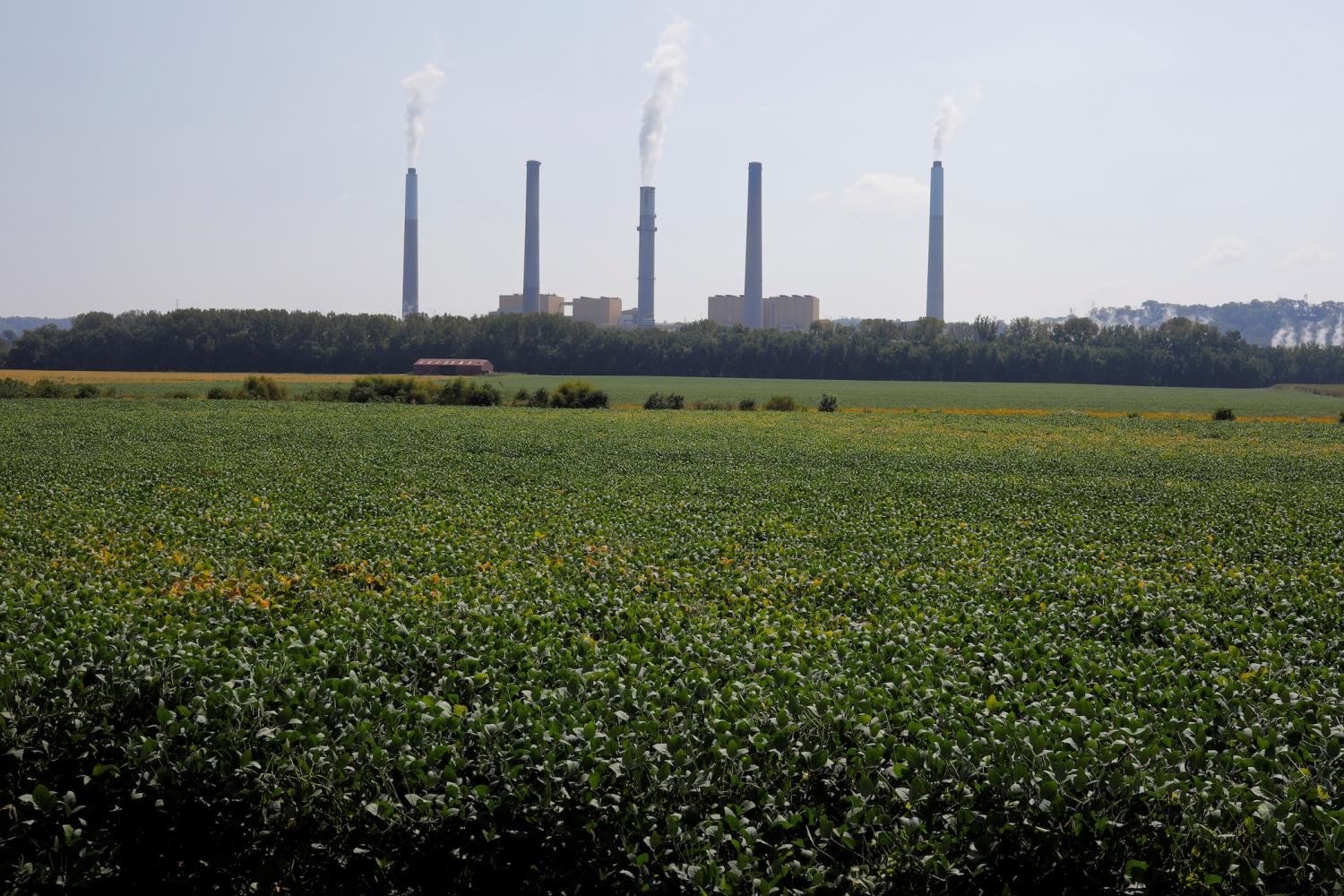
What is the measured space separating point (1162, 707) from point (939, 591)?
536 centimetres

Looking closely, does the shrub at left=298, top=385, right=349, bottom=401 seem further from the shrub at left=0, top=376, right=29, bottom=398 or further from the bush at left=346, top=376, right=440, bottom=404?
the shrub at left=0, top=376, right=29, bottom=398

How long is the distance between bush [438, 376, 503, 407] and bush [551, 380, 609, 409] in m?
4.27

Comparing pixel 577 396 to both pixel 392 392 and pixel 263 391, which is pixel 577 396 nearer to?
pixel 392 392

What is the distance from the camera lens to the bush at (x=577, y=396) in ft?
227

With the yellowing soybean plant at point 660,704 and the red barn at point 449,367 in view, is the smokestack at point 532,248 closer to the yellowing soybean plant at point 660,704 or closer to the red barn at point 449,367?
the red barn at point 449,367

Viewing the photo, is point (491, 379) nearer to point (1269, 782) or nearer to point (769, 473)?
point (769, 473)

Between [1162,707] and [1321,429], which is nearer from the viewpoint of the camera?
[1162,707]

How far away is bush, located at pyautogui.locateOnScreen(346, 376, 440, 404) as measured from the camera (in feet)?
233

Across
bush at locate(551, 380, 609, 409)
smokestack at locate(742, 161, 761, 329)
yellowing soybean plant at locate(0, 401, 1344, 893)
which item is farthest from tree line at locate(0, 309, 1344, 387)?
yellowing soybean plant at locate(0, 401, 1344, 893)

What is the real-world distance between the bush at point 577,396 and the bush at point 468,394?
4.27m

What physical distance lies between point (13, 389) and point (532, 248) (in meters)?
125

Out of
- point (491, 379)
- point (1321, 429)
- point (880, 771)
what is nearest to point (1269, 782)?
point (880, 771)

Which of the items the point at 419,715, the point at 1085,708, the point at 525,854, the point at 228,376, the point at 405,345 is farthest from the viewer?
the point at 405,345

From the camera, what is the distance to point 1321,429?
56.6m
